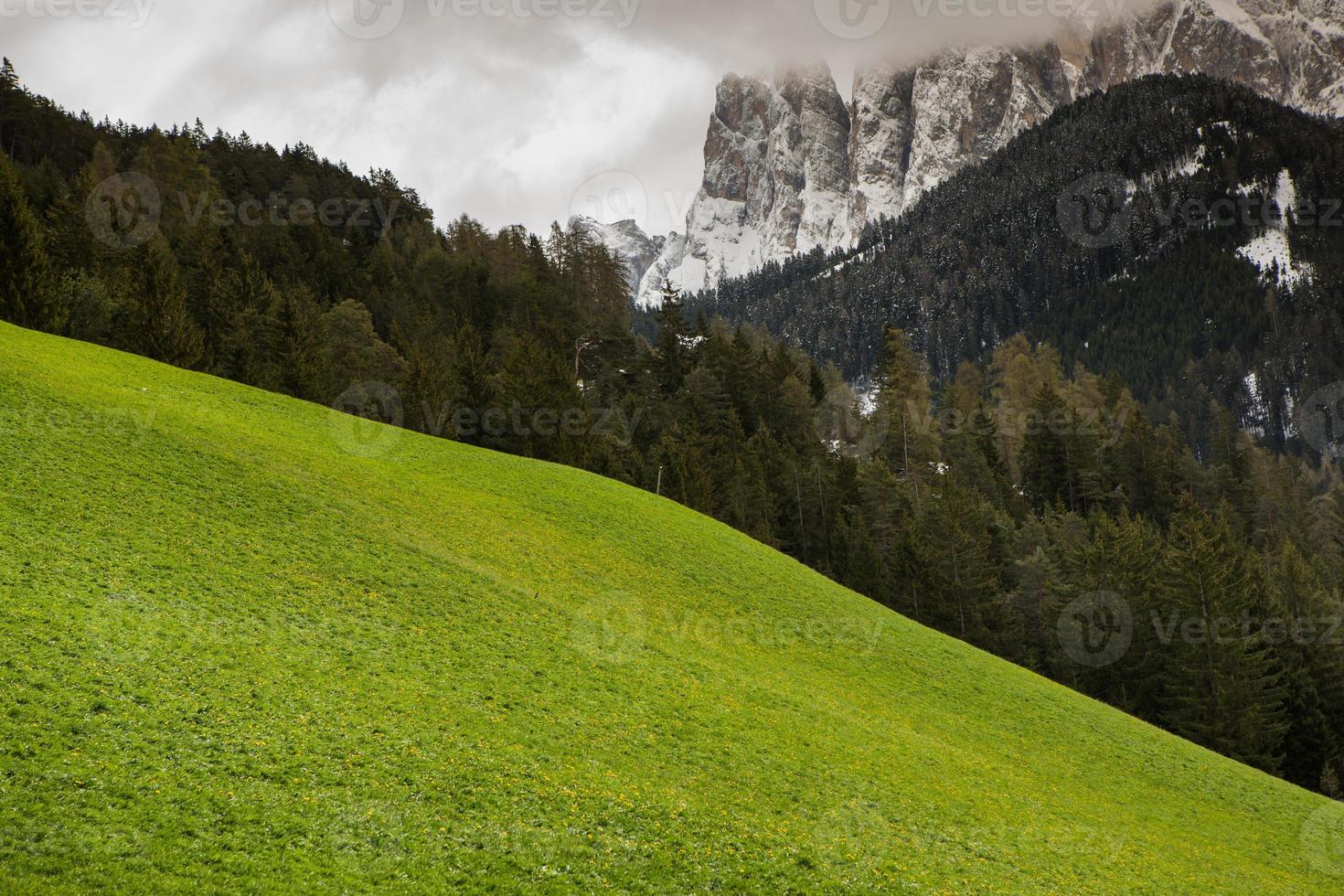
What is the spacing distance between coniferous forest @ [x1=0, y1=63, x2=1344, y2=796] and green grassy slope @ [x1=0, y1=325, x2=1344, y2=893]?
95.6ft

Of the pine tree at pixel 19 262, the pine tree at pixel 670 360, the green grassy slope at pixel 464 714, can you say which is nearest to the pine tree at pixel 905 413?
the pine tree at pixel 670 360

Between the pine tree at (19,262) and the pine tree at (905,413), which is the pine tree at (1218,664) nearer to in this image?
the pine tree at (905,413)

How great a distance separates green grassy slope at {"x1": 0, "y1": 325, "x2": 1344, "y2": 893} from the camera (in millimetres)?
14352

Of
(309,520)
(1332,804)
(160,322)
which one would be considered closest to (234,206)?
(160,322)

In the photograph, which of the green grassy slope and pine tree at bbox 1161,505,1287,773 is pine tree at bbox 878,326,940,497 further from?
the green grassy slope

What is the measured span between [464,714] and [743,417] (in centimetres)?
9144

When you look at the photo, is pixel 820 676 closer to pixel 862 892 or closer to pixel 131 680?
pixel 862 892

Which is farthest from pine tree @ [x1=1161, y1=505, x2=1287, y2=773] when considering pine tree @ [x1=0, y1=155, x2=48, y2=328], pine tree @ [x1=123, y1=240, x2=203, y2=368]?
pine tree @ [x1=0, y1=155, x2=48, y2=328]

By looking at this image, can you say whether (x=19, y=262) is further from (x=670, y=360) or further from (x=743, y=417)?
(x=743, y=417)

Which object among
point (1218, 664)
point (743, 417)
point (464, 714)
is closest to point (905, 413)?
point (743, 417)

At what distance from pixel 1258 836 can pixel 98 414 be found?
4838cm

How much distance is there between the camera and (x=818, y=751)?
2441 centimetres

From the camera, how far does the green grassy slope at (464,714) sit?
14352 millimetres

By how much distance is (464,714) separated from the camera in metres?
20.3
